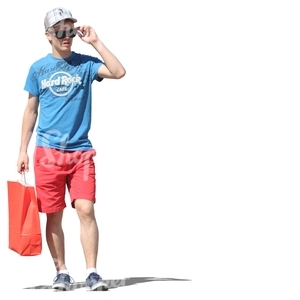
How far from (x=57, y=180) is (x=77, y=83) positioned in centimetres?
87

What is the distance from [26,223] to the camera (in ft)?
32.0

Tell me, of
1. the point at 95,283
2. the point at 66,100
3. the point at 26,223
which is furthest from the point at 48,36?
the point at 95,283

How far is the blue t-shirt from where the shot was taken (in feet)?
32.2

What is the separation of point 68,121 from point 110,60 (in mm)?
648

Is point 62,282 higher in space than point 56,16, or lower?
lower

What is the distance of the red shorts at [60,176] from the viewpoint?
9820mm

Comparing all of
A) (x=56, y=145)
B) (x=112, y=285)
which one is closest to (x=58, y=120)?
(x=56, y=145)

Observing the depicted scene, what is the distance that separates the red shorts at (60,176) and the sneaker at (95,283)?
66 centimetres

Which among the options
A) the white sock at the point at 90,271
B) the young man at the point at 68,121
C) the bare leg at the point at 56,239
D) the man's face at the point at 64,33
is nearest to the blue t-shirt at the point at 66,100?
the young man at the point at 68,121

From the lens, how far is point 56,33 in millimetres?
9789

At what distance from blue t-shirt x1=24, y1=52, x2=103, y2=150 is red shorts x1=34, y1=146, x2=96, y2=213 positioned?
0.26 ft

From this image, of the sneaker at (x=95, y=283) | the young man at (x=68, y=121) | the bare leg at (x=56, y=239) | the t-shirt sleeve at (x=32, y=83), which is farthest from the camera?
the bare leg at (x=56, y=239)

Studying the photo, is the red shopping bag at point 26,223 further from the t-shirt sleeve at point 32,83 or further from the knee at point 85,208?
the t-shirt sleeve at point 32,83

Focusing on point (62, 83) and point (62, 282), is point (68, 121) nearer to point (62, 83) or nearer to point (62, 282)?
point (62, 83)
